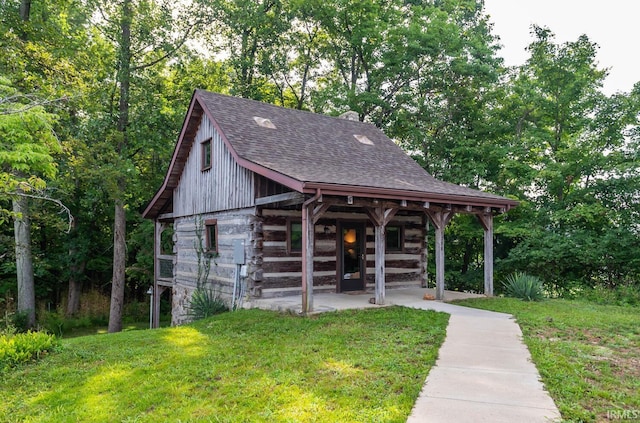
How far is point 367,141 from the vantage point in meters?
15.4

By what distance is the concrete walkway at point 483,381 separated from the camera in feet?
13.0

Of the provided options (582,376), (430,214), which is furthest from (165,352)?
(430,214)

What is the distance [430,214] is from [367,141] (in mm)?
5410

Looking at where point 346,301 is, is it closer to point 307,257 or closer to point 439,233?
point 307,257

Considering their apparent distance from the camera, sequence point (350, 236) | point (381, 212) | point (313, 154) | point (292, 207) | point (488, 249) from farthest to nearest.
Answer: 1. point (350, 236)
2. point (313, 154)
3. point (488, 249)
4. point (292, 207)
5. point (381, 212)

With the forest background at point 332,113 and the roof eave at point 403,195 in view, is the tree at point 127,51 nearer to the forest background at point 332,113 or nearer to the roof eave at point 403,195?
the forest background at point 332,113

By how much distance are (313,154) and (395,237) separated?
394cm

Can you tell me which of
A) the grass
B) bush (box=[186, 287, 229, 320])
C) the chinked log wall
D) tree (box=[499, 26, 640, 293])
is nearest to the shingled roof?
the chinked log wall

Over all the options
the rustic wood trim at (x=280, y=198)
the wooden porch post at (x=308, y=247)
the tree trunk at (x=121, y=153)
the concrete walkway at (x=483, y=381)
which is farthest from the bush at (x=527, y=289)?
the tree trunk at (x=121, y=153)

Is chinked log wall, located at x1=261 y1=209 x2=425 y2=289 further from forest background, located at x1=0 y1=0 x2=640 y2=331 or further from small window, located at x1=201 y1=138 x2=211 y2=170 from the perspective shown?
forest background, located at x1=0 y1=0 x2=640 y2=331

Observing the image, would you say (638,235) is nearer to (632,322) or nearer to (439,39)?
(632,322)

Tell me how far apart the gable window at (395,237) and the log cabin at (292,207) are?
1.3 inches

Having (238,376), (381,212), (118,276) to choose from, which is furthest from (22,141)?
(118,276)

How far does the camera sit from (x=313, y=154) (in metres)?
12.4
